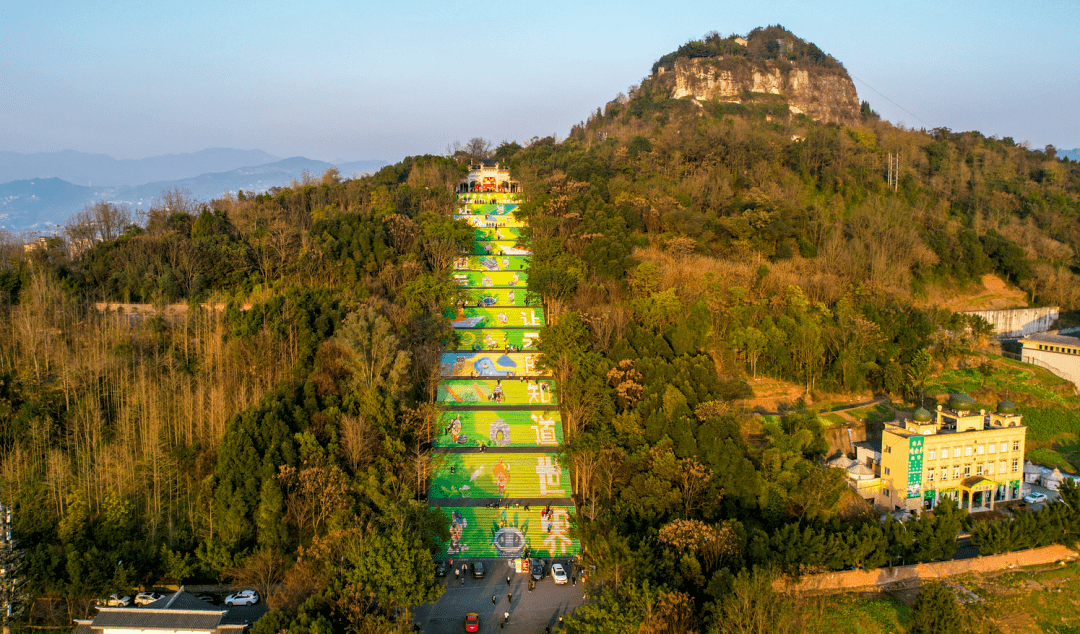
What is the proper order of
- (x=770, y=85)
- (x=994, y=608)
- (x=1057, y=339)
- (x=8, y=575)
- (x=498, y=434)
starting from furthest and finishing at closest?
(x=770, y=85), (x=1057, y=339), (x=498, y=434), (x=994, y=608), (x=8, y=575)

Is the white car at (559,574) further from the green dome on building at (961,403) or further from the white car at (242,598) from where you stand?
the green dome on building at (961,403)

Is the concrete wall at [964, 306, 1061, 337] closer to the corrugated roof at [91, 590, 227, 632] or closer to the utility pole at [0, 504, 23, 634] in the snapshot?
the corrugated roof at [91, 590, 227, 632]

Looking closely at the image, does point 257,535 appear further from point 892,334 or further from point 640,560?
point 892,334

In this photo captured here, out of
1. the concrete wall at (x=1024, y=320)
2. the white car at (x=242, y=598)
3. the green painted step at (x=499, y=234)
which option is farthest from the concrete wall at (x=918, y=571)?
the green painted step at (x=499, y=234)

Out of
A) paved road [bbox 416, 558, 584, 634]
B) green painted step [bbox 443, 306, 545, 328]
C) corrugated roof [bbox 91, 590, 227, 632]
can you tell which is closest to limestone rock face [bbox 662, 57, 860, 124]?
green painted step [bbox 443, 306, 545, 328]

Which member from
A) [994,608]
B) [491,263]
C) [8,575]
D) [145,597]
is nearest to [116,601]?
[145,597]

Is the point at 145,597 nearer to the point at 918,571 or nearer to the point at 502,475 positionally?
the point at 502,475
